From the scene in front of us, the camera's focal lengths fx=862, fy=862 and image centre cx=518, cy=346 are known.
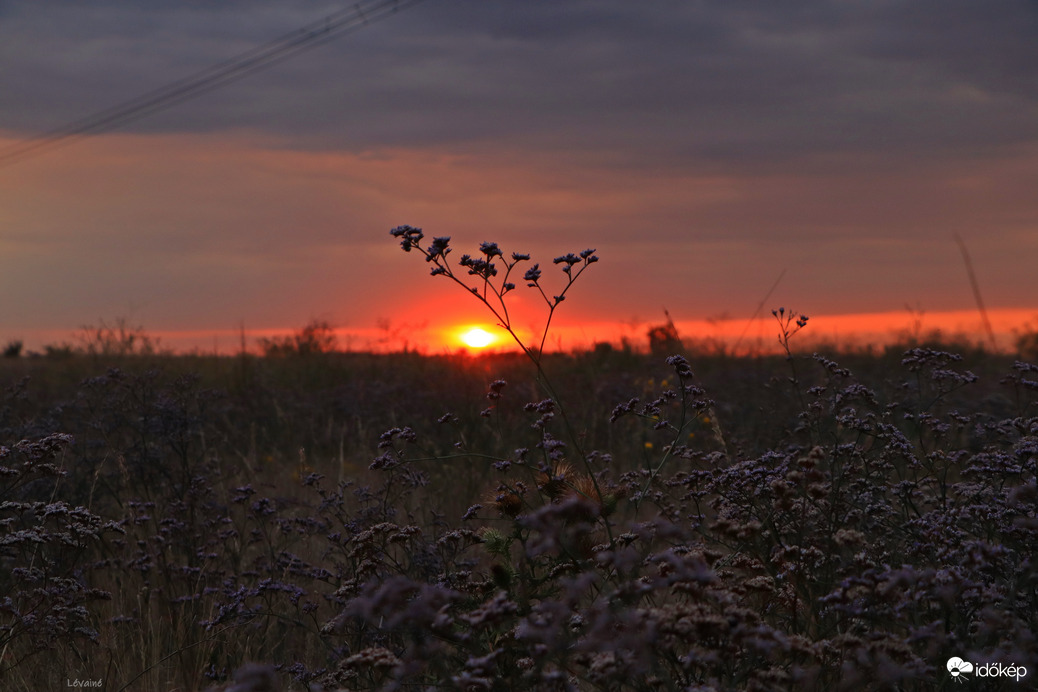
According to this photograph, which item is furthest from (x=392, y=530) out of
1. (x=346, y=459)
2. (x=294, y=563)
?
(x=346, y=459)

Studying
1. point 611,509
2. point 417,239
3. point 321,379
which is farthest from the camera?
point 321,379

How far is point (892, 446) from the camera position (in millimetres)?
4379

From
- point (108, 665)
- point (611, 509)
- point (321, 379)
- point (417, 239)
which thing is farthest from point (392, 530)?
point (321, 379)

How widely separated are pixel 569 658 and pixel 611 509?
28.6 inches

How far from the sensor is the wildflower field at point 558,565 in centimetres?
270

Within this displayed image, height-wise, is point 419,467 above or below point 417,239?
below

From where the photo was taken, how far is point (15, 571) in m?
4.79

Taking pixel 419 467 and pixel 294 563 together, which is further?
pixel 419 467

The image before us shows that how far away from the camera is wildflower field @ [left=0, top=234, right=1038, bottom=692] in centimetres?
270

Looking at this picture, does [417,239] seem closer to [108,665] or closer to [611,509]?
[611,509]

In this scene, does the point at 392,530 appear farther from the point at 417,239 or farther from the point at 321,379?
the point at 321,379

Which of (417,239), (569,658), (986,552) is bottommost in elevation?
(569,658)

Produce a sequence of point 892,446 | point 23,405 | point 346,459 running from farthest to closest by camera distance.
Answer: point 23,405 < point 346,459 < point 892,446

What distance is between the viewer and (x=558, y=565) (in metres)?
3.60
